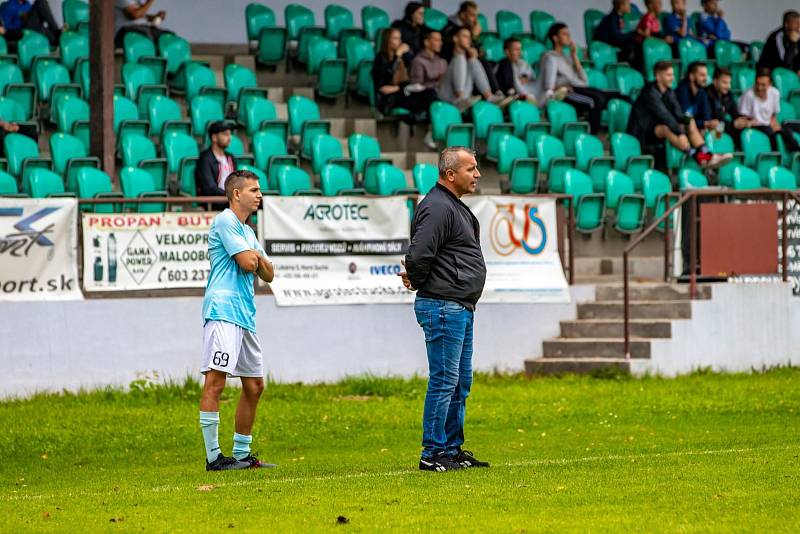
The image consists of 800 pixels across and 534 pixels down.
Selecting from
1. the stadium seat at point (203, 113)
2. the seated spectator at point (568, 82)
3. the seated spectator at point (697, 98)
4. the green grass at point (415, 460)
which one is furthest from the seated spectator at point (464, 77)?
the green grass at point (415, 460)

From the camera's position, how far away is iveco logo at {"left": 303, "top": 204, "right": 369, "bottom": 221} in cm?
1616

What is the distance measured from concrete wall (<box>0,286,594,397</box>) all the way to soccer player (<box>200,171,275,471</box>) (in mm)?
5454

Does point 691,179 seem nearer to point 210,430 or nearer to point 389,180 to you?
point 389,180

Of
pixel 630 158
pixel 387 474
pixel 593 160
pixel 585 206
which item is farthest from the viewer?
pixel 630 158

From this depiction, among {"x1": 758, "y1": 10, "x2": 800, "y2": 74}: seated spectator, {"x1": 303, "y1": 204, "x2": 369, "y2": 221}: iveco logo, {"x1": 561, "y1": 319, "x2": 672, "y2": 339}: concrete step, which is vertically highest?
{"x1": 758, "y1": 10, "x2": 800, "y2": 74}: seated spectator

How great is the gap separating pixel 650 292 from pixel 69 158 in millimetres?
→ 6925

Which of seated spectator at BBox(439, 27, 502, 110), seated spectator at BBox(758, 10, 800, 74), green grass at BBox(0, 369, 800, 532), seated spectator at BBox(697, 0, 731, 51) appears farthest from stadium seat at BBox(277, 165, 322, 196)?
seated spectator at BBox(697, 0, 731, 51)

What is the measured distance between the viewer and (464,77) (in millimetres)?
21922

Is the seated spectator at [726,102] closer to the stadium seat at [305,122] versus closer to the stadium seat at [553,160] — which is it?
the stadium seat at [553,160]

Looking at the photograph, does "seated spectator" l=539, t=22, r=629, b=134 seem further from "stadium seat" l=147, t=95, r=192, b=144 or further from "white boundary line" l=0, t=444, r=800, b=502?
"white boundary line" l=0, t=444, r=800, b=502

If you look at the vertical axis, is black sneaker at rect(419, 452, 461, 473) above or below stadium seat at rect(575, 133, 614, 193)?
below

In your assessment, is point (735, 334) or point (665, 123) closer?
point (735, 334)

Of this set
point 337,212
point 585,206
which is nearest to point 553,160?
point 585,206

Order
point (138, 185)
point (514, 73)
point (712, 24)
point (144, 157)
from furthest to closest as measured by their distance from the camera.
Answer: point (712, 24), point (514, 73), point (144, 157), point (138, 185)
